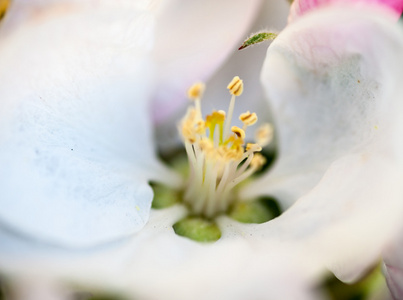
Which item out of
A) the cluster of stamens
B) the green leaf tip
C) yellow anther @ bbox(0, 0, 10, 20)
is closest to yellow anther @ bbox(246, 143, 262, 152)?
the cluster of stamens

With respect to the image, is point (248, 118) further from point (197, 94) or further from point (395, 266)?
point (395, 266)

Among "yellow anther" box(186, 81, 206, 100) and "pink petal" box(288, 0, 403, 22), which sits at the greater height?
"pink petal" box(288, 0, 403, 22)

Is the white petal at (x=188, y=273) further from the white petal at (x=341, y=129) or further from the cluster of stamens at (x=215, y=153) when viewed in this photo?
the cluster of stamens at (x=215, y=153)

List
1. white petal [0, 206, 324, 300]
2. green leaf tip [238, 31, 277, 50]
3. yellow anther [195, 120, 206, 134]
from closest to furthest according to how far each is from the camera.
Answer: white petal [0, 206, 324, 300], green leaf tip [238, 31, 277, 50], yellow anther [195, 120, 206, 134]

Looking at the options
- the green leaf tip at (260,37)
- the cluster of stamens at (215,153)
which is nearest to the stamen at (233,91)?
the cluster of stamens at (215,153)

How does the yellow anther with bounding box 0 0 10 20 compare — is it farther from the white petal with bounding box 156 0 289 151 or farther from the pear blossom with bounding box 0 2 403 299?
the white petal with bounding box 156 0 289 151

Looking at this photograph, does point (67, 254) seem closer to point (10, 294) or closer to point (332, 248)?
point (10, 294)
